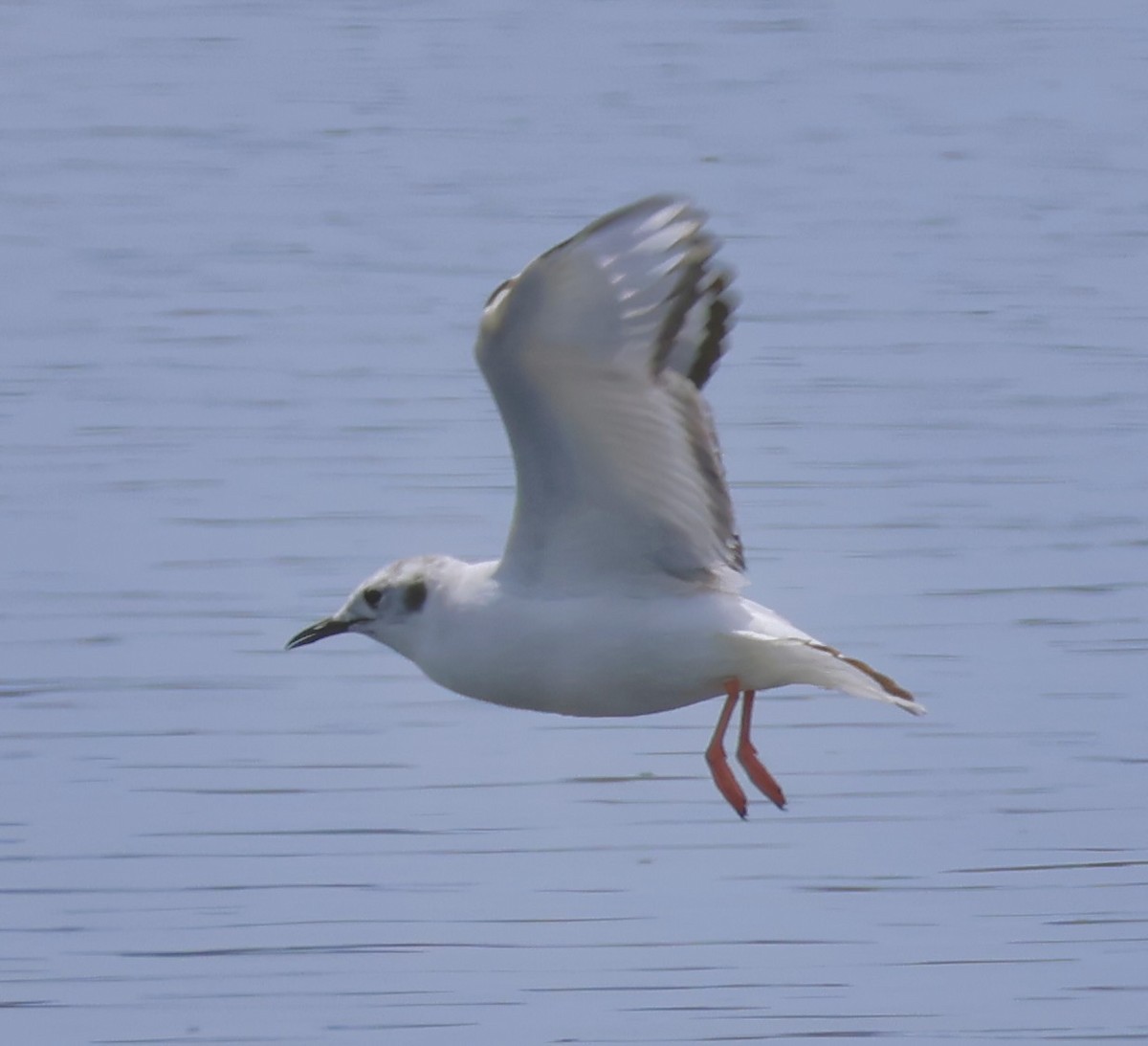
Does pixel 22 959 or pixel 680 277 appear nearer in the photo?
pixel 680 277

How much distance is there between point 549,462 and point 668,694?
2.41 feet

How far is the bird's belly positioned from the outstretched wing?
0.38ft

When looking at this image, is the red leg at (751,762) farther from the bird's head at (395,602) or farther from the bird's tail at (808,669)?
the bird's head at (395,602)

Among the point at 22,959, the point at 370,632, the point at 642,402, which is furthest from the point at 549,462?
the point at 22,959

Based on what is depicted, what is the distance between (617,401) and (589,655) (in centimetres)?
73

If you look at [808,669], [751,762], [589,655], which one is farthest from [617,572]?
[751,762]

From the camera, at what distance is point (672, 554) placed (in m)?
9.99

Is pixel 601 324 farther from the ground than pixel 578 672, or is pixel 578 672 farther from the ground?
pixel 601 324

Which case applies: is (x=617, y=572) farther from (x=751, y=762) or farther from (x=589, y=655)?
(x=751, y=762)

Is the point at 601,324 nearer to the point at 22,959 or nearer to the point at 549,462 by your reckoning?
the point at 549,462

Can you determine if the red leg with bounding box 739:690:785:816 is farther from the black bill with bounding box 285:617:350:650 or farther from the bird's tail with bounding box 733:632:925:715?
the black bill with bounding box 285:617:350:650

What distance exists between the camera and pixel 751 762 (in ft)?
33.6

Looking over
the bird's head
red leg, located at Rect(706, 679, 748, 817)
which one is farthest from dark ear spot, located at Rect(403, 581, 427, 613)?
red leg, located at Rect(706, 679, 748, 817)

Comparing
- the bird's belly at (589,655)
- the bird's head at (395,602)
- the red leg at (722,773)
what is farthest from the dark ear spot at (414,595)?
the red leg at (722,773)
